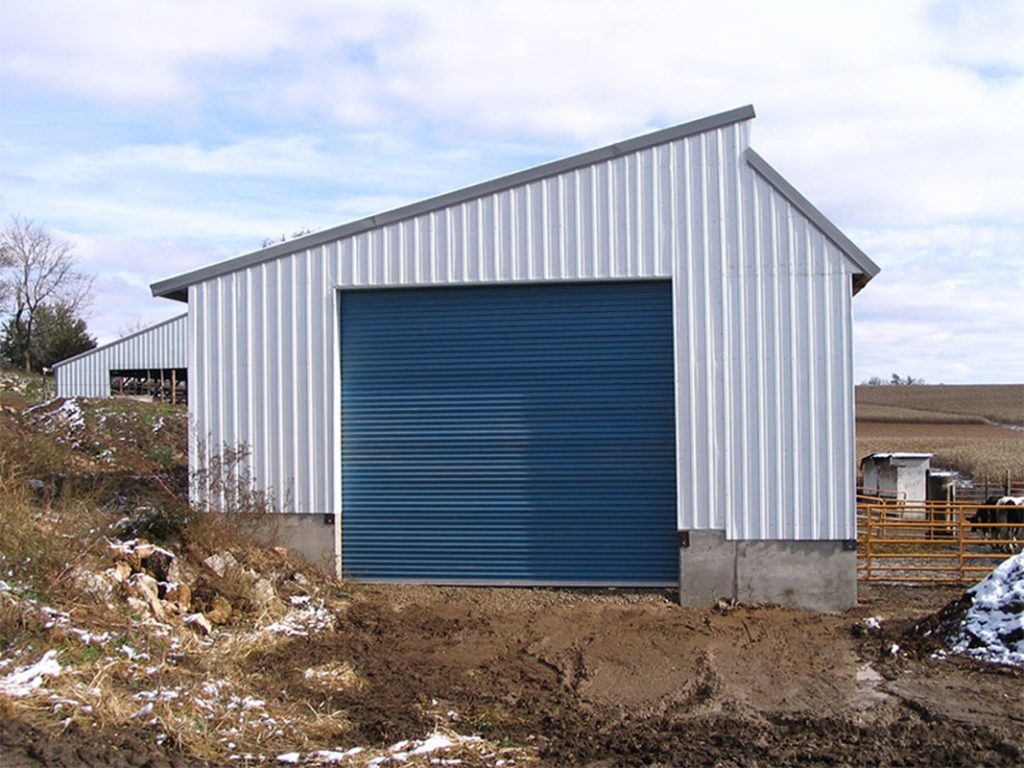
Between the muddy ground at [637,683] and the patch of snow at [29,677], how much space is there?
65 cm

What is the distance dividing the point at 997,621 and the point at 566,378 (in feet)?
19.0

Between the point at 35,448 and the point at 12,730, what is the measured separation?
9181 millimetres

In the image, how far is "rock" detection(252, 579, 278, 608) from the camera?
36.6 feet

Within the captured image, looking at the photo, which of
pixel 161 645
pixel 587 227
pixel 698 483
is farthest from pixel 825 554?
pixel 161 645

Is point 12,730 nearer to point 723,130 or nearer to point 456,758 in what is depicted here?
point 456,758

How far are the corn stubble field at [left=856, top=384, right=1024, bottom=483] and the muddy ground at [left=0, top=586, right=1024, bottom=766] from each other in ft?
85.6

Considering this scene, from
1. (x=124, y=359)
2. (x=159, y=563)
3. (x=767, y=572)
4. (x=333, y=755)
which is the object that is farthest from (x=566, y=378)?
(x=124, y=359)

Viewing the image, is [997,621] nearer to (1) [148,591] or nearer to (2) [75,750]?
(2) [75,750]

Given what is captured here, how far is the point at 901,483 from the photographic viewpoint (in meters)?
25.9

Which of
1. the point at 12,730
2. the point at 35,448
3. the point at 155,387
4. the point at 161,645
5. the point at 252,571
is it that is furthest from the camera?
the point at 155,387

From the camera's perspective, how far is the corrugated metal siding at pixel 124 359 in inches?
1725

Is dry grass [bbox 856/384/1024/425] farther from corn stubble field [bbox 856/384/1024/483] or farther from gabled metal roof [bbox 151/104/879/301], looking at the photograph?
gabled metal roof [bbox 151/104/879/301]

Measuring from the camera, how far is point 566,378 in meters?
13.3

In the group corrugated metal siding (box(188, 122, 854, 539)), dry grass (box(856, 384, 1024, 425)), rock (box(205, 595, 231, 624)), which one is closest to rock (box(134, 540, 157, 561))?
rock (box(205, 595, 231, 624))
